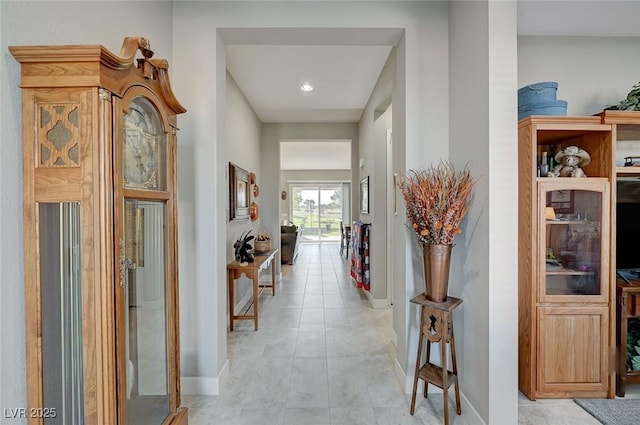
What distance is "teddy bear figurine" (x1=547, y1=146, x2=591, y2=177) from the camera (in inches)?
82.2

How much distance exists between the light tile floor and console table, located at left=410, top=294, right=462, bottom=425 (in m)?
0.26

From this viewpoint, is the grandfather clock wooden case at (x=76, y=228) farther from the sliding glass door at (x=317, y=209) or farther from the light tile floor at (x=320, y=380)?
the sliding glass door at (x=317, y=209)

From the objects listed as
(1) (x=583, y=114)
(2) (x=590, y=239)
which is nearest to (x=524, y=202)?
(2) (x=590, y=239)

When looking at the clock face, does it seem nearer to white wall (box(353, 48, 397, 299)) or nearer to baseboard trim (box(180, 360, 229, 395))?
baseboard trim (box(180, 360, 229, 395))

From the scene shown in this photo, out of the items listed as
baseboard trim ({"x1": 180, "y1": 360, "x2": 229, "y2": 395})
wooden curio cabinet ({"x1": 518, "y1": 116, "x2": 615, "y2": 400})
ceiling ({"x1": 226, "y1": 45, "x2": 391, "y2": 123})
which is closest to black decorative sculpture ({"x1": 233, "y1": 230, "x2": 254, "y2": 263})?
baseboard trim ({"x1": 180, "y1": 360, "x2": 229, "y2": 395})

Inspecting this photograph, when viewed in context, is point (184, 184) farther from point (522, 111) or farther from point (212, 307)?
point (522, 111)

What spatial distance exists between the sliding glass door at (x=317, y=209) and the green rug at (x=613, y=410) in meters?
9.91

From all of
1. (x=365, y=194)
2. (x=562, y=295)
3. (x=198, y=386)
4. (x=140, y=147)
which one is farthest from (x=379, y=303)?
(x=140, y=147)

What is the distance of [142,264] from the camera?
1345 millimetres

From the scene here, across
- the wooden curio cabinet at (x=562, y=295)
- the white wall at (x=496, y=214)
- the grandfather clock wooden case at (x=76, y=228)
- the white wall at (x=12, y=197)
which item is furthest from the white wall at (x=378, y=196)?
the white wall at (x=12, y=197)

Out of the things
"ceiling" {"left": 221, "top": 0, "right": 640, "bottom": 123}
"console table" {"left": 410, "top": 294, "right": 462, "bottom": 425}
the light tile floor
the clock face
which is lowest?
the light tile floor

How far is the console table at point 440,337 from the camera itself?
5.65 feet

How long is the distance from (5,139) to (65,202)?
0.94 feet

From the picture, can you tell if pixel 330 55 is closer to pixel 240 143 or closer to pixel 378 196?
pixel 240 143
